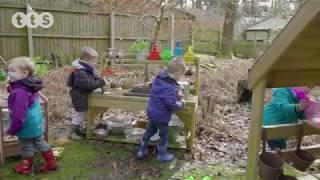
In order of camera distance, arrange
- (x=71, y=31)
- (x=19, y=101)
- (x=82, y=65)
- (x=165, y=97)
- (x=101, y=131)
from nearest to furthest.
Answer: (x=19, y=101), (x=165, y=97), (x=82, y=65), (x=101, y=131), (x=71, y=31)

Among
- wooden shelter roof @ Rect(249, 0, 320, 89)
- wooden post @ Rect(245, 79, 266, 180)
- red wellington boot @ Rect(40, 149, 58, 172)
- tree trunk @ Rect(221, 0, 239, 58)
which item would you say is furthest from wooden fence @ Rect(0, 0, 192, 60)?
wooden post @ Rect(245, 79, 266, 180)

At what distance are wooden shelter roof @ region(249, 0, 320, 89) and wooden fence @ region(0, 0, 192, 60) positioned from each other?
A: 317 inches

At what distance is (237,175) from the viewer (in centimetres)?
371

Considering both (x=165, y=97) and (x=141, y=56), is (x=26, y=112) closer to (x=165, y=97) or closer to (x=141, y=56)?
(x=165, y=97)

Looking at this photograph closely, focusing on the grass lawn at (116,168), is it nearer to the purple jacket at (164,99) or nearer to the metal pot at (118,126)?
the metal pot at (118,126)

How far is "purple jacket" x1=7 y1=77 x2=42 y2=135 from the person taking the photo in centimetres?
325

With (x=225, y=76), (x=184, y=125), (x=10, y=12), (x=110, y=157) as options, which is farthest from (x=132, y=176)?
(x=10, y=12)

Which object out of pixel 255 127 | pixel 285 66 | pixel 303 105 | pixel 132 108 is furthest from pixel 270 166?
pixel 132 108

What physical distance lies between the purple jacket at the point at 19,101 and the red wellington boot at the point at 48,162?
416 mm

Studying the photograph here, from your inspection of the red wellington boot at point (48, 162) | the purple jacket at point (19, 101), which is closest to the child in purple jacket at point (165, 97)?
the red wellington boot at point (48, 162)

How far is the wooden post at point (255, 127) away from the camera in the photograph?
210cm

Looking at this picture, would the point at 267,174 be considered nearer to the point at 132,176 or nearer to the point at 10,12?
the point at 132,176

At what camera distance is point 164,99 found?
3.73m

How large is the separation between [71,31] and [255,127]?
10.2 meters
